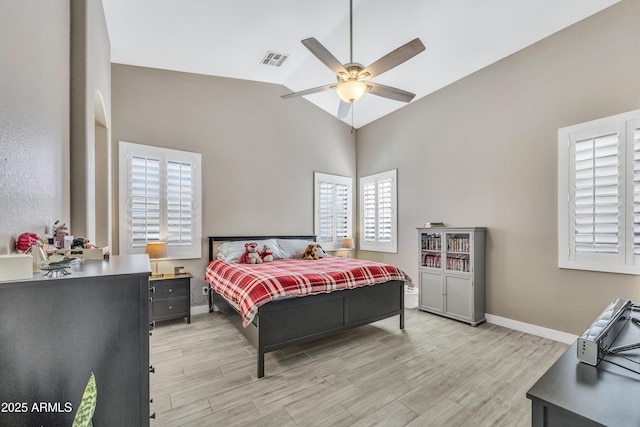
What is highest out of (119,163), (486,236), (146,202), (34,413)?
(119,163)

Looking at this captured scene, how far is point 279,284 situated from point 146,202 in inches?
95.4

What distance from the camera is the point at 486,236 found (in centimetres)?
406

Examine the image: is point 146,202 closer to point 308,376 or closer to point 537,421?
point 308,376

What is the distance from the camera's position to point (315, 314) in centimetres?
302

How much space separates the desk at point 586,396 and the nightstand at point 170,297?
387cm

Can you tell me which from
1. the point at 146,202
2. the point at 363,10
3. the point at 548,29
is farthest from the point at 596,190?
the point at 146,202

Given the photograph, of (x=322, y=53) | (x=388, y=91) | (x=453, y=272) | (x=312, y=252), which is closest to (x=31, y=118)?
(x=322, y=53)

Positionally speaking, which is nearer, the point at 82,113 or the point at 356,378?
the point at 82,113

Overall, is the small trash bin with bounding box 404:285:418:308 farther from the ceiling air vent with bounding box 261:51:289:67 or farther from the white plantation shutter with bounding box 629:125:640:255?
the ceiling air vent with bounding box 261:51:289:67

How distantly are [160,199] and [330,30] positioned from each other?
3.15m

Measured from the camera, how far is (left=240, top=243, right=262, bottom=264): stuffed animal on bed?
4.07 m

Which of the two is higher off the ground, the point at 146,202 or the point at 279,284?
the point at 146,202

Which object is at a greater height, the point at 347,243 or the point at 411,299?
the point at 347,243

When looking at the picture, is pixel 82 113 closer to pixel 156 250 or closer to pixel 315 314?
pixel 156 250
